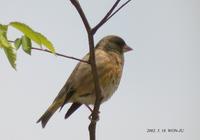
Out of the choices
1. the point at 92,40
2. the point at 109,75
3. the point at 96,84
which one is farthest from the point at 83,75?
the point at 92,40

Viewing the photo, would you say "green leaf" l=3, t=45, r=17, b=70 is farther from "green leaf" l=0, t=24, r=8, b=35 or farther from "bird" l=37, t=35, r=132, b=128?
"bird" l=37, t=35, r=132, b=128

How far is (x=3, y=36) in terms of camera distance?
257 cm

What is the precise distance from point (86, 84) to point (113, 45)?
1.19m

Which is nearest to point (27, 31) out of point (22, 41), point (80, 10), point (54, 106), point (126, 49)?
point (22, 41)

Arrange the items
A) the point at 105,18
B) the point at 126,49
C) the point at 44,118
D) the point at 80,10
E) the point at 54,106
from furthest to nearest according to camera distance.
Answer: the point at 126,49 < the point at 54,106 < the point at 44,118 < the point at 105,18 < the point at 80,10

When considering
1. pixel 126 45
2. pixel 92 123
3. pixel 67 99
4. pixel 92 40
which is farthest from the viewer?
pixel 126 45

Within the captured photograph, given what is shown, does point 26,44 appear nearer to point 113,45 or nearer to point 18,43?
point 18,43

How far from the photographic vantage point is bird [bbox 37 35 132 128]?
574 cm

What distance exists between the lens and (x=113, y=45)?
679 cm

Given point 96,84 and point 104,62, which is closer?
point 96,84

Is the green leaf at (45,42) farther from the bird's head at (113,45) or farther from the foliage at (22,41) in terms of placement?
the bird's head at (113,45)

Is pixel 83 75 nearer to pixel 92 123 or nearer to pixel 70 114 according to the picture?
pixel 70 114

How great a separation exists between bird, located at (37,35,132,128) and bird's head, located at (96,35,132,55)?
26 cm

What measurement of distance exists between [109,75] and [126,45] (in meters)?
1.13
